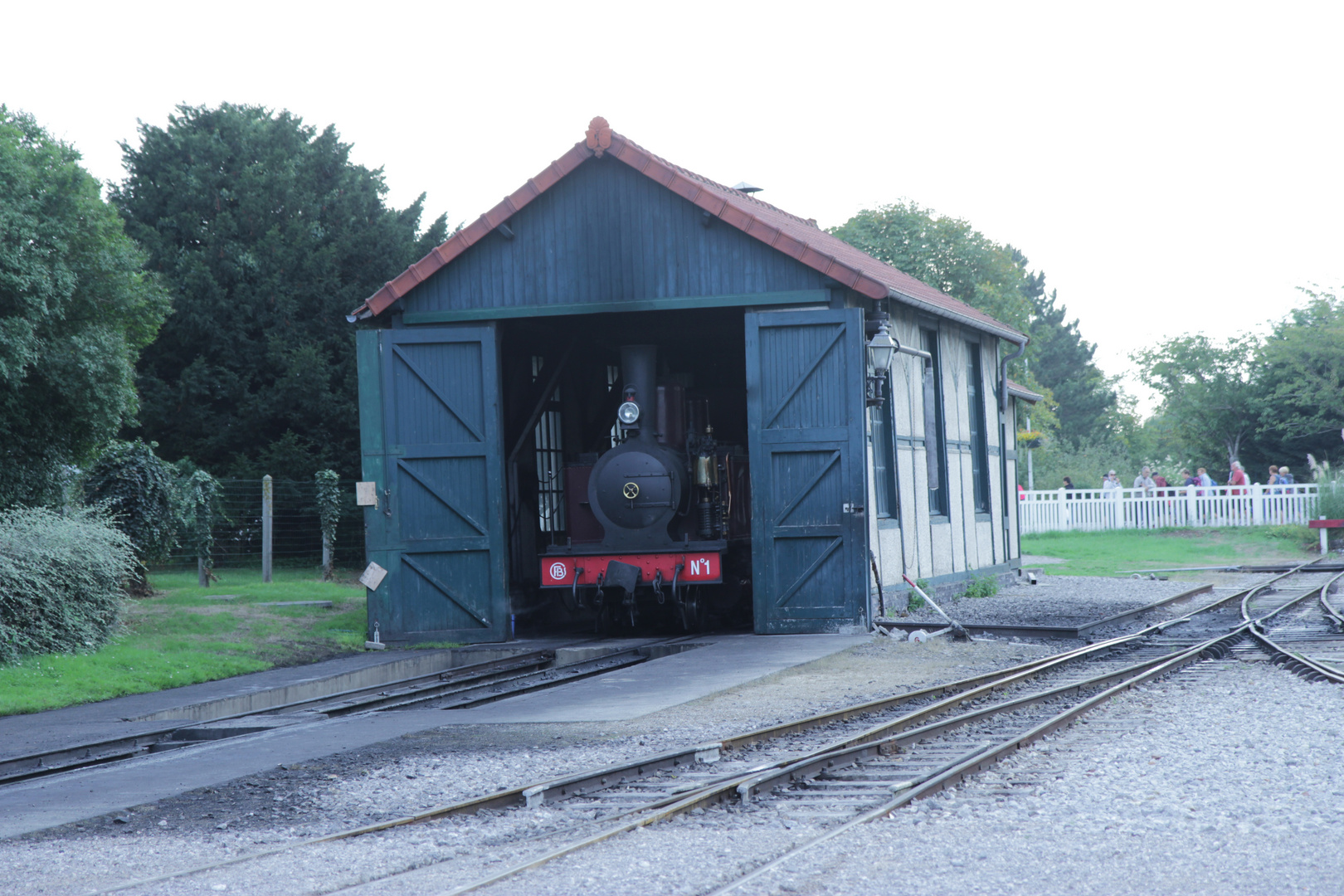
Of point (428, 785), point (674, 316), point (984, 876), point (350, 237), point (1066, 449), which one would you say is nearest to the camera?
point (984, 876)

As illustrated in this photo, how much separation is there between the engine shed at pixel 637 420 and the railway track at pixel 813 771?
4.76 metres

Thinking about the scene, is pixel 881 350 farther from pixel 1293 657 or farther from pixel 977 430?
pixel 977 430

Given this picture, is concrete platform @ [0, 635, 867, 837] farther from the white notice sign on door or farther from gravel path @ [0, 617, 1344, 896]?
the white notice sign on door

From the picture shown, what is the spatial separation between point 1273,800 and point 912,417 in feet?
41.2

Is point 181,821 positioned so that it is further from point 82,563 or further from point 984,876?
point 82,563

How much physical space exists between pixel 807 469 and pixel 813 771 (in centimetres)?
858

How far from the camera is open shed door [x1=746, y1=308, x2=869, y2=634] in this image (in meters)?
15.5

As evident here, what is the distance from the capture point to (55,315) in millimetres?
18891

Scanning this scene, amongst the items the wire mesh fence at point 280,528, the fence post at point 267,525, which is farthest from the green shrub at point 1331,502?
the fence post at point 267,525

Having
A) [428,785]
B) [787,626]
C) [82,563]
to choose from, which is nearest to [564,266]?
[787,626]

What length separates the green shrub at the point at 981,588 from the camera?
2059 cm

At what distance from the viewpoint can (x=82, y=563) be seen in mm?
13719

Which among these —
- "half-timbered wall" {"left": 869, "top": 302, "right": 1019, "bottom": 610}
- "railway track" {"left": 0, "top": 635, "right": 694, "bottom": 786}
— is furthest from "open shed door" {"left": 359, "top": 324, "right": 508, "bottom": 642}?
"half-timbered wall" {"left": 869, "top": 302, "right": 1019, "bottom": 610}

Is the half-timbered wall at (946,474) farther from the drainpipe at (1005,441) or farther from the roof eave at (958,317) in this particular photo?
the roof eave at (958,317)
